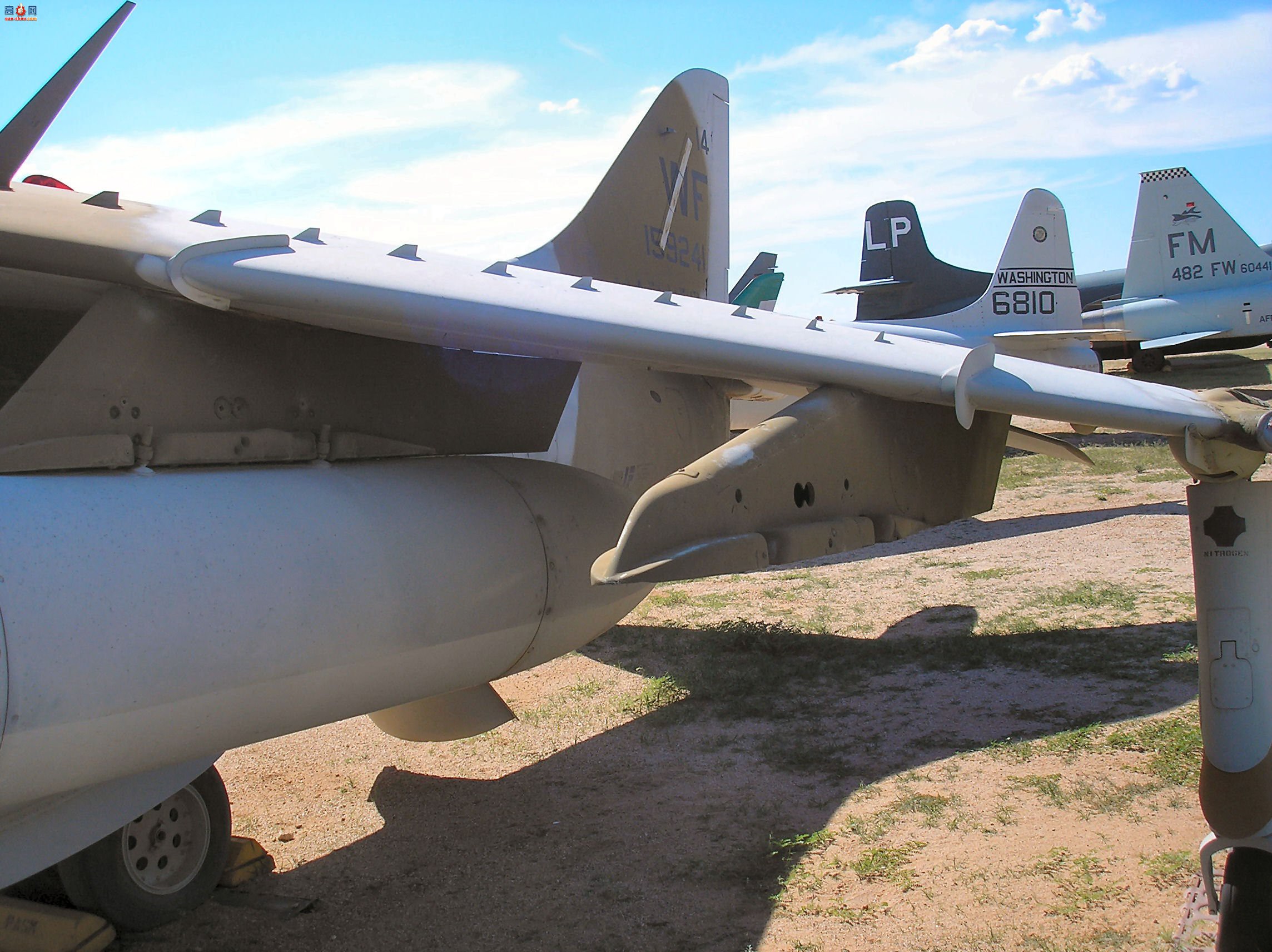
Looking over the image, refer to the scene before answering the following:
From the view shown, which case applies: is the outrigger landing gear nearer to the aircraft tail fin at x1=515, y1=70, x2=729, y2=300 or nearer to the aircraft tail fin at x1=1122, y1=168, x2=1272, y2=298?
the aircraft tail fin at x1=515, y1=70, x2=729, y2=300

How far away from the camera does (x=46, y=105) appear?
13.2ft

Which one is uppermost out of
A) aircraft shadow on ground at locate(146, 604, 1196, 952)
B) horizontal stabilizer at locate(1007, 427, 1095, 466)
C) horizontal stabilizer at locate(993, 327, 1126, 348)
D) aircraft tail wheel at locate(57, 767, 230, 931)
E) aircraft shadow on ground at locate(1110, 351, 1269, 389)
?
horizontal stabilizer at locate(993, 327, 1126, 348)

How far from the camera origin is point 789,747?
5.30m

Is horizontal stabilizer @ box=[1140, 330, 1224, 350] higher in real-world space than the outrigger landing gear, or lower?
higher

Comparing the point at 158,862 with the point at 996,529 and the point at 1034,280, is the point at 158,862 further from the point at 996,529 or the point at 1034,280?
the point at 1034,280

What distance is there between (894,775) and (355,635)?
2.67 meters

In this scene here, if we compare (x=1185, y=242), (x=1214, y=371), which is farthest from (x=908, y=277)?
(x=1214, y=371)

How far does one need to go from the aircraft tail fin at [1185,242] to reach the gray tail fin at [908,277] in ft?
18.5

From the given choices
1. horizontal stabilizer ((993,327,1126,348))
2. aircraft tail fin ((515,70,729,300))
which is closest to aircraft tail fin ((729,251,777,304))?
horizontal stabilizer ((993,327,1126,348))

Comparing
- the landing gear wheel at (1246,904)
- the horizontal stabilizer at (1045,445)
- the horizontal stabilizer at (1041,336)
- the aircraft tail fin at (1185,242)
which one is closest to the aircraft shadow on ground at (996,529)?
the horizontal stabilizer at (1045,445)

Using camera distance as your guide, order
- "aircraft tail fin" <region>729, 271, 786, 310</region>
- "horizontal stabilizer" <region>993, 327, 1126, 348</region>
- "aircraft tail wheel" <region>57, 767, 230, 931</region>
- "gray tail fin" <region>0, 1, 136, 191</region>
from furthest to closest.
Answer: "aircraft tail fin" <region>729, 271, 786, 310</region> < "horizontal stabilizer" <region>993, 327, 1126, 348</region> < "gray tail fin" <region>0, 1, 136, 191</region> < "aircraft tail wheel" <region>57, 767, 230, 931</region>

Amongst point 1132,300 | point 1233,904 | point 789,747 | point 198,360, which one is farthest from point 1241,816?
point 1132,300

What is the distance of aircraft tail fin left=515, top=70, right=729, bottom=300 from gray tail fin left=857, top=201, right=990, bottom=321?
15663 mm

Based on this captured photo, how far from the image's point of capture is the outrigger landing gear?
345 cm
